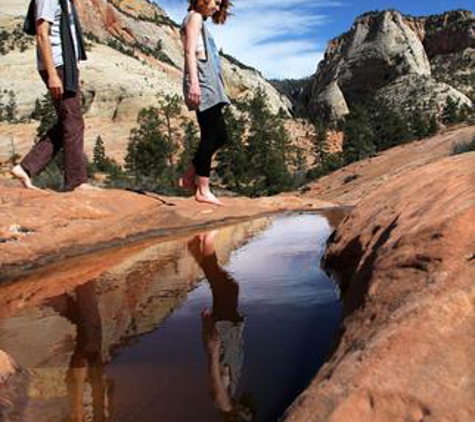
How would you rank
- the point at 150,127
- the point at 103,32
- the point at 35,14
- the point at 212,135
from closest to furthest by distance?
the point at 35,14
the point at 212,135
the point at 150,127
the point at 103,32

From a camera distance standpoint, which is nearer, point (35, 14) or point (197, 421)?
point (197, 421)

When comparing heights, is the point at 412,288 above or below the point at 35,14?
below

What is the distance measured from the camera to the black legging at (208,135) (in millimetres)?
5473

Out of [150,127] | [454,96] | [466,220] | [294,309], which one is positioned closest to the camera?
[466,220]

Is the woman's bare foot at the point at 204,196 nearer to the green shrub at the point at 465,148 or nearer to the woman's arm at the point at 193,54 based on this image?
the woman's arm at the point at 193,54

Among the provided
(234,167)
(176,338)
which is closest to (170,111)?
(234,167)

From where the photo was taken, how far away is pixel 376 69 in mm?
95812

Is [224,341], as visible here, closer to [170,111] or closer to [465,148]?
[465,148]

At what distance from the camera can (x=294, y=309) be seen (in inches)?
107

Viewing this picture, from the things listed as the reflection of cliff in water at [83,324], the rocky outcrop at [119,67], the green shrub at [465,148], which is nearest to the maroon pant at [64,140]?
the reflection of cliff in water at [83,324]

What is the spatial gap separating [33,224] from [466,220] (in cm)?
329

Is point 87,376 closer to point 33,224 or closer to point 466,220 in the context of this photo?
point 466,220

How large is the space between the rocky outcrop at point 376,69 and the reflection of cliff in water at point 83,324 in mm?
78132

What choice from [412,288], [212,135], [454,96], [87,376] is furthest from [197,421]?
[454,96]
